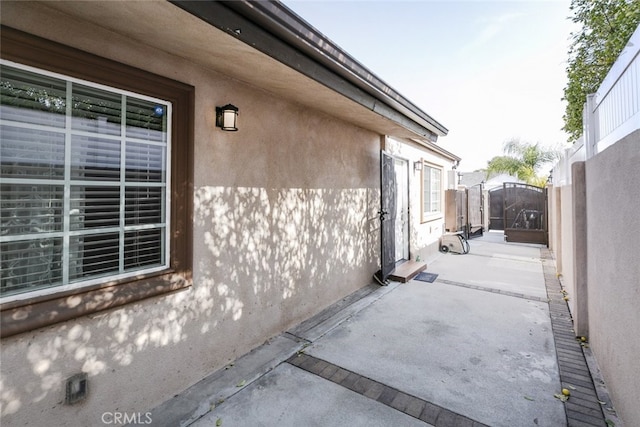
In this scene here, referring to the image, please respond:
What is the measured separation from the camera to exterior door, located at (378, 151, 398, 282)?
6305mm

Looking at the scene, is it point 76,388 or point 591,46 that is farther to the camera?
point 591,46

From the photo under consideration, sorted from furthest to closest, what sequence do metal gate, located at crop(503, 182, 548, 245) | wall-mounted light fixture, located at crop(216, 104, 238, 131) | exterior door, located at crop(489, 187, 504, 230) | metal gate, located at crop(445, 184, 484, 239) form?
exterior door, located at crop(489, 187, 504, 230)
metal gate, located at crop(503, 182, 548, 245)
metal gate, located at crop(445, 184, 484, 239)
wall-mounted light fixture, located at crop(216, 104, 238, 131)

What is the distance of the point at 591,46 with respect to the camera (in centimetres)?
640

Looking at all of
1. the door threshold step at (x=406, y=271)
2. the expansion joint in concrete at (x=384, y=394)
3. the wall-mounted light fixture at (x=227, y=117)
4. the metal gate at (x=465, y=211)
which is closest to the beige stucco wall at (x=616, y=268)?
the expansion joint in concrete at (x=384, y=394)

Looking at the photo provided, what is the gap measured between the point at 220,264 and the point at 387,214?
410cm

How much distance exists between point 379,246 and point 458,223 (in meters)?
7.25

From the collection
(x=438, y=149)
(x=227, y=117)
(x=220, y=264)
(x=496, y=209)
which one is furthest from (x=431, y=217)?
(x=496, y=209)

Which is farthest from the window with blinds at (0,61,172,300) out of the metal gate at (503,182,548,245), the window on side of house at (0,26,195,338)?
the metal gate at (503,182,548,245)

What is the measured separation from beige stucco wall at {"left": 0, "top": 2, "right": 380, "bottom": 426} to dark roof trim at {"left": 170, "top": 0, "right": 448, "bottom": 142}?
3.06 feet

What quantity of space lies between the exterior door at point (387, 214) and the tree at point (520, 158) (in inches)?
974

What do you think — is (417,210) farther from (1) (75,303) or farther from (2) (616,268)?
(1) (75,303)

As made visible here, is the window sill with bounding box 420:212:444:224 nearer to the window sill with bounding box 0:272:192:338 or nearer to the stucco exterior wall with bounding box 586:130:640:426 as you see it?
the stucco exterior wall with bounding box 586:130:640:426

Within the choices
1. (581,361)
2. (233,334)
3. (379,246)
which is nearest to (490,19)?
(379,246)

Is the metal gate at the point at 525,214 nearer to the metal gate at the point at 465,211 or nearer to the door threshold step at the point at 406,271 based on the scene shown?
the metal gate at the point at 465,211
